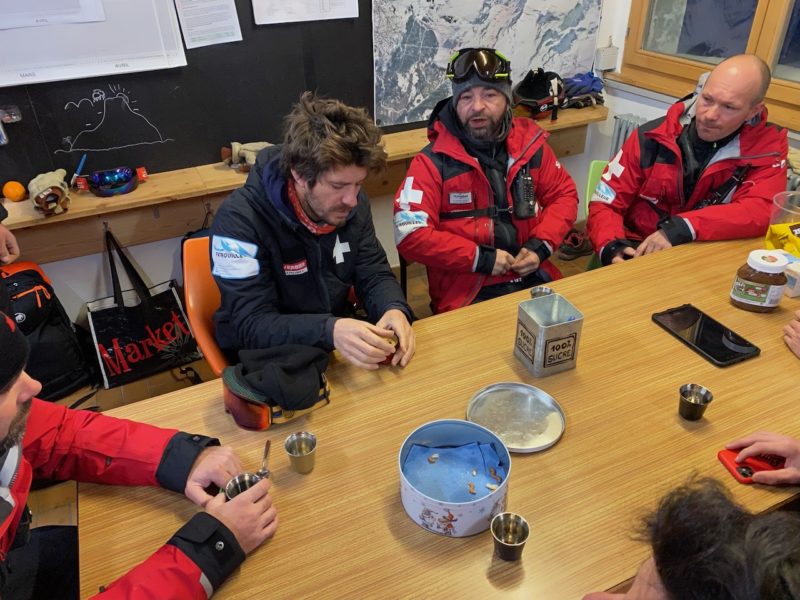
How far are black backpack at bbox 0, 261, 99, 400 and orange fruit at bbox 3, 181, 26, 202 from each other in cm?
27

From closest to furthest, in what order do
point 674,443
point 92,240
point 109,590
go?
point 109,590 → point 674,443 → point 92,240

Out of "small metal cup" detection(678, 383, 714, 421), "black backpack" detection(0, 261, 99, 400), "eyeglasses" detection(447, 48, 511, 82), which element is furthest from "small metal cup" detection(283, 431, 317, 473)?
"black backpack" detection(0, 261, 99, 400)

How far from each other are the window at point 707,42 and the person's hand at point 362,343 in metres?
2.46

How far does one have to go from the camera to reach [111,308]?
2645mm

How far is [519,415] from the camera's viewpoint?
46.0 inches

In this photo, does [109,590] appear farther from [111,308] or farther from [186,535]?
[111,308]

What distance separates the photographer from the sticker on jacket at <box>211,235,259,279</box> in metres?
1.44

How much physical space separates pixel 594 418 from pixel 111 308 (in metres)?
2.30

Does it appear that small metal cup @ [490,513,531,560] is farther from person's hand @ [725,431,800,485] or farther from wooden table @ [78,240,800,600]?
person's hand @ [725,431,800,485]

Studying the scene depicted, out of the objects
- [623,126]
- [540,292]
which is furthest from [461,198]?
[623,126]

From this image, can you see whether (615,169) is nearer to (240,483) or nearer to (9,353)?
(240,483)

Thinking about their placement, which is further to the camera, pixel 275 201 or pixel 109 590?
pixel 275 201

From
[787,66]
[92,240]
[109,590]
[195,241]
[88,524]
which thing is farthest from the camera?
[787,66]

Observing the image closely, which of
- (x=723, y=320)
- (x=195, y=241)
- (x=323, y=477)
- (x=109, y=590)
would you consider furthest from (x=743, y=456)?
(x=195, y=241)
